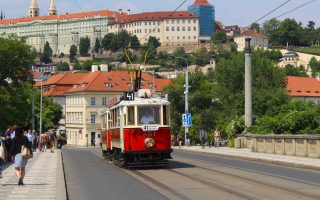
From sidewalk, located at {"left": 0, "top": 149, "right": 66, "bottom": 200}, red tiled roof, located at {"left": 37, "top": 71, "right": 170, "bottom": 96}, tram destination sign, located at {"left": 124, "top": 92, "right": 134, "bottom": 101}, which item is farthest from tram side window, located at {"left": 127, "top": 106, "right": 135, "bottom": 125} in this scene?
red tiled roof, located at {"left": 37, "top": 71, "right": 170, "bottom": 96}

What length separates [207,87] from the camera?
10250 centimetres

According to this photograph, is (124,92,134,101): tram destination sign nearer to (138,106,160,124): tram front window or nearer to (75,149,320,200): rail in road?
(138,106,160,124): tram front window

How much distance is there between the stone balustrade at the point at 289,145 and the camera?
32.9m

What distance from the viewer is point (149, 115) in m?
27.4

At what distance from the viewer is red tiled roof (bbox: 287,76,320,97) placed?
158 meters

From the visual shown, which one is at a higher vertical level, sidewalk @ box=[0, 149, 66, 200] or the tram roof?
the tram roof

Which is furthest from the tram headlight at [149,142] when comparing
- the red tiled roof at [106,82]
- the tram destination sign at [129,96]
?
the red tiled roof at [106,82]

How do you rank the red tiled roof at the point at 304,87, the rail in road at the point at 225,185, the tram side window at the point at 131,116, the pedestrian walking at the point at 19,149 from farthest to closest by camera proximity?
the red tiled roof at the point at 304,87, the tram side window at the point at 131,116, the pedestrian walking at the point at 19,149, the rail in road at the point at 225,185

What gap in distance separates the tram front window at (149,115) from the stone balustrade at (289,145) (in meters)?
8.46

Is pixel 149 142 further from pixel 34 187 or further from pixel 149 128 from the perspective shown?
pixel 34 187

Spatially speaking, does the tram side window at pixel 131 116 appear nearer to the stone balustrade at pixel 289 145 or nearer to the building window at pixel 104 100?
the stone balustrade at pixel 289 145

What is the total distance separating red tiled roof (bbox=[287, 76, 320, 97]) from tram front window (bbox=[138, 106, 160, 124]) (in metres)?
132

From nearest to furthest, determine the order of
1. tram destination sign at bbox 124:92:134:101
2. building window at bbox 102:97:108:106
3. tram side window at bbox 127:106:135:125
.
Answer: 1. tram side window at bbox 127:106:135:125
2. tram destination sign at bbox 124:92:134:101
3. building window at bbox 102:97:108:106

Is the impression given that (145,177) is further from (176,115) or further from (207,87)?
(207,87)
